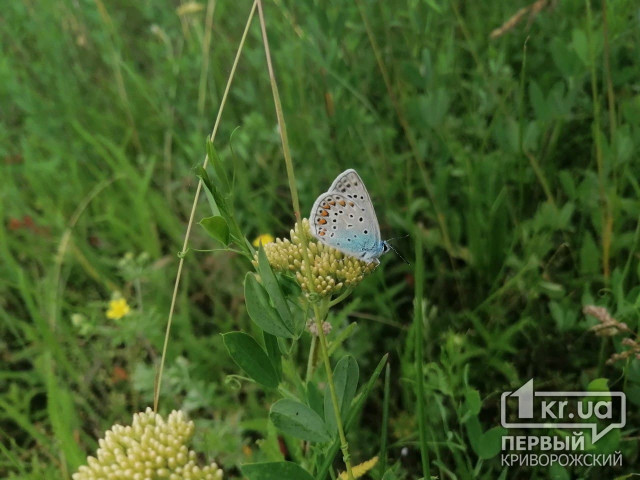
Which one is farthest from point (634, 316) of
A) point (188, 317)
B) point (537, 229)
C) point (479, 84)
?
point (188, 317)

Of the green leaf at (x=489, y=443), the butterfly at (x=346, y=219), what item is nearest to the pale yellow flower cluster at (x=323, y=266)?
the butterfly at (x=346, y=219)

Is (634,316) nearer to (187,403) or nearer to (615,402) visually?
(615,402)

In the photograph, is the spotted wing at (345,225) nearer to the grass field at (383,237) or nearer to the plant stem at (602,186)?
the grass field at (383,237)

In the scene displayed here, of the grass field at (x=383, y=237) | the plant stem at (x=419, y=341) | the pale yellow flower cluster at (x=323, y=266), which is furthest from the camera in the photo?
the grass field at (x=383, y=237)

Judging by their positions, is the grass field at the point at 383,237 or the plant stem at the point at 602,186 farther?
the plant stem at the point at 602,186

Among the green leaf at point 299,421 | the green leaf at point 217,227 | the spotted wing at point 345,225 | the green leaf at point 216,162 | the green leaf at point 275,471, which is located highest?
the spotted wing at point 345,225

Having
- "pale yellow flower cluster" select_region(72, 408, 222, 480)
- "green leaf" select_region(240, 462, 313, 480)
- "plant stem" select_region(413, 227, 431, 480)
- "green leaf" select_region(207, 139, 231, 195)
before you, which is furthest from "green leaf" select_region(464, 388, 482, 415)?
"green leaf" select_region(207, 139, 231, 195)

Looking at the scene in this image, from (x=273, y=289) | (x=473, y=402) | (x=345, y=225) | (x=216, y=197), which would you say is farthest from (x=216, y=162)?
(x=473, y=402)

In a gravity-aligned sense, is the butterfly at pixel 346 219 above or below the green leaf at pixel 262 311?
above
